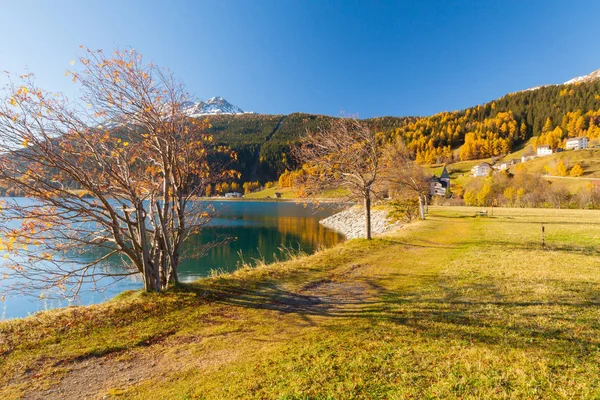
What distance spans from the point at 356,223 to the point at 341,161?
96.3 ft

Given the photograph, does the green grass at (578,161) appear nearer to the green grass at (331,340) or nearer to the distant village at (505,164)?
the distant village at (505,164)

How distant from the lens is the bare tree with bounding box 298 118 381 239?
18312mm

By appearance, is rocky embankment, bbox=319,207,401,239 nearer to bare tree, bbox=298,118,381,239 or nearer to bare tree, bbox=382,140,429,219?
bare tree, bbox=382,140,429,219

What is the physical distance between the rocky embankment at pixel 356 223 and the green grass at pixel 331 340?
94.2 feet

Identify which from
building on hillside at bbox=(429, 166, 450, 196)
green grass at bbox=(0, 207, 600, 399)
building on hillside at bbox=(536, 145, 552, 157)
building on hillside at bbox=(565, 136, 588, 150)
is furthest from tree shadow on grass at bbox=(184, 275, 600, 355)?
building on hillside at bbox=(565, 136, 588, 150)

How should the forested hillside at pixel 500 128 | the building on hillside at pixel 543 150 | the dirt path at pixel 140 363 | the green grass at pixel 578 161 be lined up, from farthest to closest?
1. the forested hillside at pixel 500 128
2. the building on hillside at pixel 543 150
3. the green grass at pixel 578 161
4. the dirt path at pixel 140 363

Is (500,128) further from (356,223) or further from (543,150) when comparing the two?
(356,223)

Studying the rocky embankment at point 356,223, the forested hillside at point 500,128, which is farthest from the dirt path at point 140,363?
the forested hillside at point 500,128

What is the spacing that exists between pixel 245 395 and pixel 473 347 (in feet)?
14.1

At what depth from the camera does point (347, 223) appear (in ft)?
165

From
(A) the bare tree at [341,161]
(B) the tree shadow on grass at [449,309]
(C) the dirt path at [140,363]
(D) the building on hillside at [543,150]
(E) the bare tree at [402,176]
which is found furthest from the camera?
(D) the building on hillside at [543,150]

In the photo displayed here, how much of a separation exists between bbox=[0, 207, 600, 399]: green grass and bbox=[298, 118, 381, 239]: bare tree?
7.91 meters

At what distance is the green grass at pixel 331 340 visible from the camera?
4.70 metres

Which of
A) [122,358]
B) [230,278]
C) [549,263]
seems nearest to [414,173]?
[549,263]
